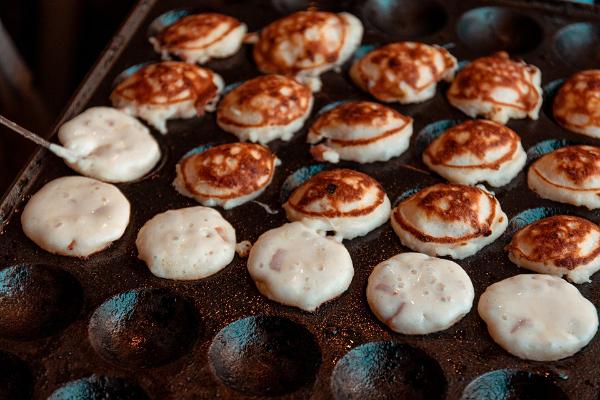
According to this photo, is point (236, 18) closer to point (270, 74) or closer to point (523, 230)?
point (270, 74)

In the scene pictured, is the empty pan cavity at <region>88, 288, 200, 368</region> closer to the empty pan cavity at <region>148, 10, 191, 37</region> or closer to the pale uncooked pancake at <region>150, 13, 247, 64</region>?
the pale uncooked pancake at <region>150, 13, 247, 64</region>

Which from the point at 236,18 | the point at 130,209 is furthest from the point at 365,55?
the point at 130,209

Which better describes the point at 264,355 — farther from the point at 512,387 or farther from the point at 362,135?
the point at 362,135

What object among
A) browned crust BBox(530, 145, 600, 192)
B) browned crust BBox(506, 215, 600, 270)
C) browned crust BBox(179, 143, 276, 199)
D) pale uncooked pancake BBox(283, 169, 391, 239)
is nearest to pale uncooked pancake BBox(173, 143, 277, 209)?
browned crust BBox(179, 143, 276, 199)

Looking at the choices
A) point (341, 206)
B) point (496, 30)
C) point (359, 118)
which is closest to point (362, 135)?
point (359, 118)

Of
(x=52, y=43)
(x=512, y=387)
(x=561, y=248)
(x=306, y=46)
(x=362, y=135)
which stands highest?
(x=306, y=46)

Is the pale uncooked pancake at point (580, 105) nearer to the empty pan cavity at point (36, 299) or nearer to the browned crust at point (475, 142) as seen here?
the browned crust at point (475, 142)
